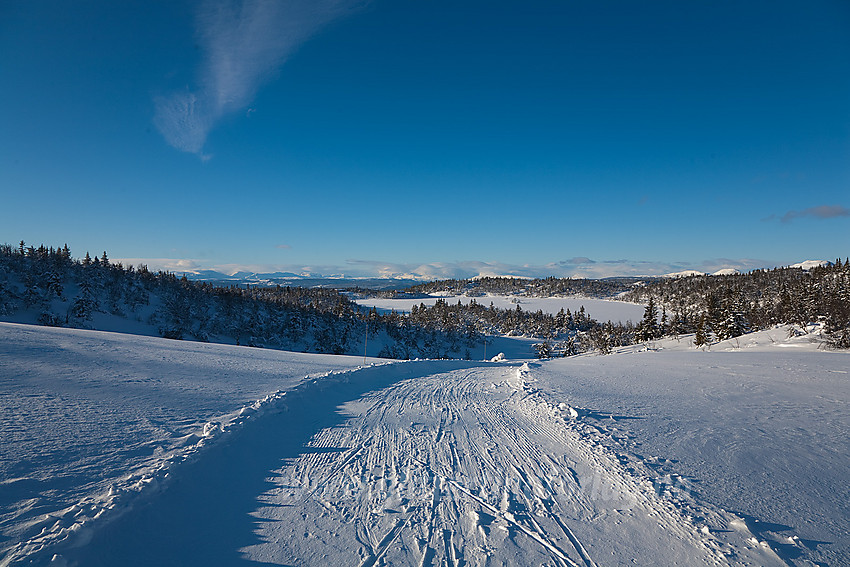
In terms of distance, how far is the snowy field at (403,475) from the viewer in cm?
366

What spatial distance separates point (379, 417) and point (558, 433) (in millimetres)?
4247

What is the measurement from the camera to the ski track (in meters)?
3.66

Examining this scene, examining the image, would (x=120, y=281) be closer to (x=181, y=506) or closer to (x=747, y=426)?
(x=181, y=506)

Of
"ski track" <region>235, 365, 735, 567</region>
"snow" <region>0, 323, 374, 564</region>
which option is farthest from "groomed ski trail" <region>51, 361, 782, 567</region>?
"snow" <region>0, 323, 374, 564</region>

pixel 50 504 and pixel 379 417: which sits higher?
pixel 50 504

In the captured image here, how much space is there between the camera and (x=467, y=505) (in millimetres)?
4531

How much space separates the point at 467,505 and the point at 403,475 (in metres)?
1.22

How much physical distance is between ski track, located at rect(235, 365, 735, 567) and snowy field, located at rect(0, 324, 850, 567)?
0.09ft

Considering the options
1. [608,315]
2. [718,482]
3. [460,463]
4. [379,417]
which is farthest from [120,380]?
[608,315]

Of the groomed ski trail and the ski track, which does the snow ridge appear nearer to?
the groomed ski trail

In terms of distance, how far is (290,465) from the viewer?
556cm

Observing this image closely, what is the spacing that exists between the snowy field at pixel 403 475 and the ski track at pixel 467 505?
0.09 feet

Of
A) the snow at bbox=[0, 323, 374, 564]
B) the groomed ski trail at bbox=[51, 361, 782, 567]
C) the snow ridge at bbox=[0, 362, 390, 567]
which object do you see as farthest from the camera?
the snow at bbox=[0, 323, 374, 564]

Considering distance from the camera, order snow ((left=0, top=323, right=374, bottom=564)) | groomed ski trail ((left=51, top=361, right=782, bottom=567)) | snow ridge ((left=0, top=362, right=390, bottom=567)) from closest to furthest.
Result: snow ridge ((left=0, top=362, right=390, bottom=567)) → groomed ski trail ((left=51, top=361, right=782, bottom=567)) → snow ((left=0, top=323, right=374, bottom=564))
